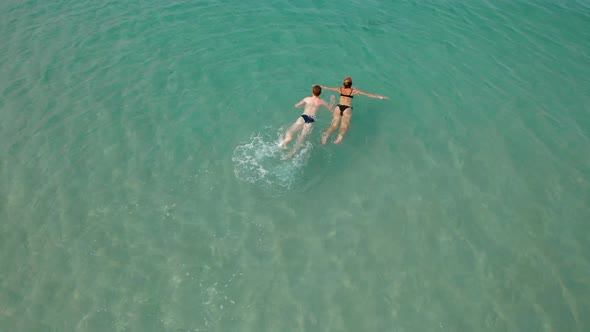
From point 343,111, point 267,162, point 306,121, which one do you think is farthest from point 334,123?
point 267,162

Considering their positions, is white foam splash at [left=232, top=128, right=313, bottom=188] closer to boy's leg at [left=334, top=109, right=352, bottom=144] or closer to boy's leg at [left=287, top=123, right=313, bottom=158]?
boy's leg at [left=287, top=123, right=313, bottom=158]

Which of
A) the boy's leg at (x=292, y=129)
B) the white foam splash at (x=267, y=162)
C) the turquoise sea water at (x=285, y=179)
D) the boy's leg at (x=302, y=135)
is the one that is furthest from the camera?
the boy's leg at (x=302, y=135)

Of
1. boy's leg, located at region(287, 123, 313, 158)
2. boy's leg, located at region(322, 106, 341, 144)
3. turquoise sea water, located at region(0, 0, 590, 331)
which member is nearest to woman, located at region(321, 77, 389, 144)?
boy's leg, located at region(322, 106, 341, 144)

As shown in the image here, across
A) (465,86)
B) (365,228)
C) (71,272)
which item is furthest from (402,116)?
(71,272)

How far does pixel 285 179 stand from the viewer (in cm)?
1041

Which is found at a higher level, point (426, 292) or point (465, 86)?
point (465, 86)

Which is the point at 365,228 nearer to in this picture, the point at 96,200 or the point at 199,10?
the point at 96,200

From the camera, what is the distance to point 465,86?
46.4ft

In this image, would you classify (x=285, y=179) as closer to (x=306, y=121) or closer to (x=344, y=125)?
(x=306, y=121)

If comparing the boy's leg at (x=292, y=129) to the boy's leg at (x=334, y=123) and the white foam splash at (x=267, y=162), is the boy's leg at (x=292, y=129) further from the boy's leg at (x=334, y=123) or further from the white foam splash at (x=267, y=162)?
the boy's leg at (x=334, y=123)

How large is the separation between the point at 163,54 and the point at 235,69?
3.51 metres

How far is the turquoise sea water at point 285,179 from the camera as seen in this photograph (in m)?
8.07

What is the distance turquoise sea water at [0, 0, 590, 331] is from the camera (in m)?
8.07

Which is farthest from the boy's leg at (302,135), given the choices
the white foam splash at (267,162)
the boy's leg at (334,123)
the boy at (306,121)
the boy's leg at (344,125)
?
the boy's leg at (344,125)
